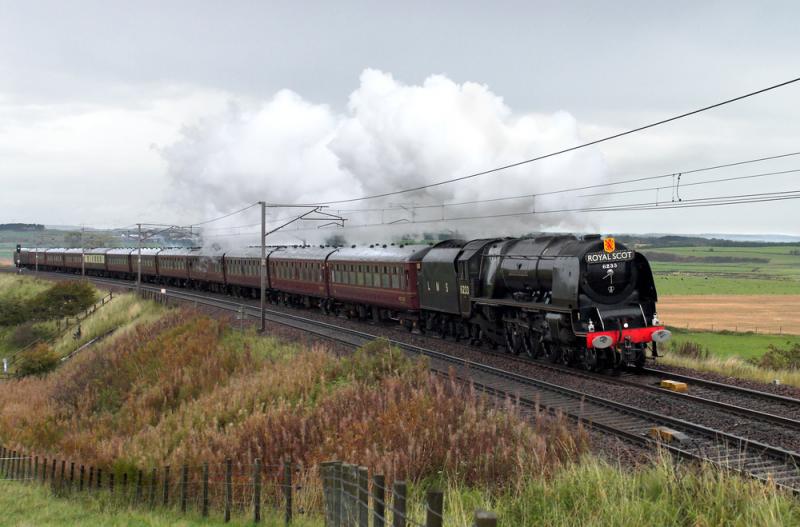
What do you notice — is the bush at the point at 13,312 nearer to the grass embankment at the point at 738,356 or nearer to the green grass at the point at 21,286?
the green grass at the point at 21,286

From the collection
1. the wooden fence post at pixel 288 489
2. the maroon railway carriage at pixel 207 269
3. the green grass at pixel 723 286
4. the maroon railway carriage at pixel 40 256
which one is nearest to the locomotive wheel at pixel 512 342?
the wooden fence post at pixel 288 489

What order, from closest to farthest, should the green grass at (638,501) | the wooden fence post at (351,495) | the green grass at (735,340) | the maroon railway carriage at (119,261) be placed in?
the green grass at (638,501) → the wooden fence post at (351,495) → the green grass at (735,340) → the maroon railway carriage at (119,261)

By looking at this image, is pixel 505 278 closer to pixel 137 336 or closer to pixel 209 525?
pixel 209 525

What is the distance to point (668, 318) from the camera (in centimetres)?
7206

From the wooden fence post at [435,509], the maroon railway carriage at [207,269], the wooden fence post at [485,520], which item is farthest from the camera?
the maroon railway carriage at [207,269]

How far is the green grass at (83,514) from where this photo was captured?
10797mm

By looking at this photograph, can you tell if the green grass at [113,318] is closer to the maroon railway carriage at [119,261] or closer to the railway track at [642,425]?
the maroon railway carriage at [119,261]

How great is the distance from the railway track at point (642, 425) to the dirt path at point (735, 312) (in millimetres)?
49387

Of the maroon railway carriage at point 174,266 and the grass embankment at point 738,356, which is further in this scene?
the maroon railway carriage at point 174,266

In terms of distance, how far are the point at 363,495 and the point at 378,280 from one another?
76.7 ft

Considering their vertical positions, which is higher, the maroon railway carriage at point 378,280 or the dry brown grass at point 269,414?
the maroon railway carriage at point 378,280

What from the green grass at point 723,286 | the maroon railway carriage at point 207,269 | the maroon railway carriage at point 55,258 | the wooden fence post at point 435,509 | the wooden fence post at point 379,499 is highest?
the maroon railway carriage at point 55,258

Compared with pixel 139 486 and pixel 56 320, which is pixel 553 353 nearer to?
pixel 139 486

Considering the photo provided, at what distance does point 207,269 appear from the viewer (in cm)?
5425
